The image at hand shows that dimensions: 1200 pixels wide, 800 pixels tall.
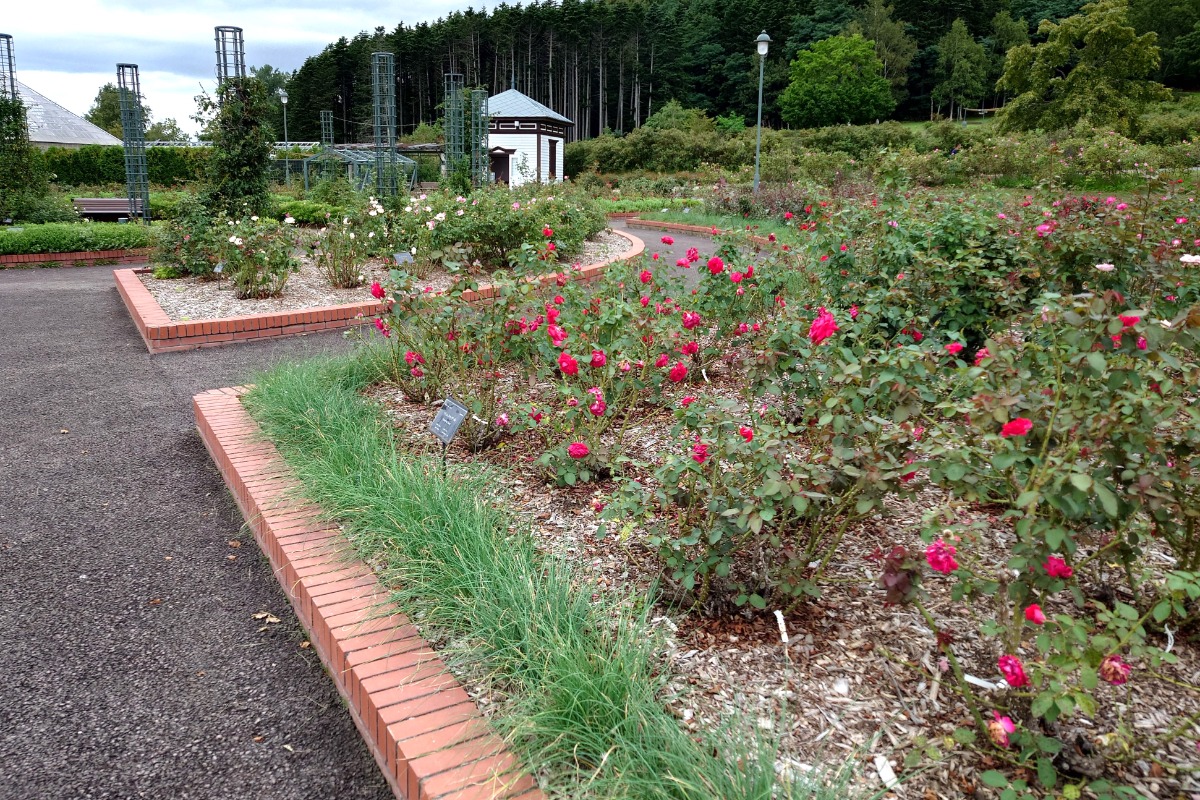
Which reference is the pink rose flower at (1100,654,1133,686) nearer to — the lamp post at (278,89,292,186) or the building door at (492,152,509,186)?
the lamp post at (278,89,292,186)

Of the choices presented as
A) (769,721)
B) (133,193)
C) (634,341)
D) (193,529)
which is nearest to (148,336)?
(193,529)

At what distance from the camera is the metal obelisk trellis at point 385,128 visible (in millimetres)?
11518

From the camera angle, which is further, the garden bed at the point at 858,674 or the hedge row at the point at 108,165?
the hedge row at the point at 108,165

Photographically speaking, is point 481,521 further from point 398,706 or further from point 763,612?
point 763,612

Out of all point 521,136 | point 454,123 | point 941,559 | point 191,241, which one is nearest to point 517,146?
point 521,136

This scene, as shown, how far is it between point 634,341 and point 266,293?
5347 mm

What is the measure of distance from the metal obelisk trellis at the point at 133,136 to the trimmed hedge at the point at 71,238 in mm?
1803

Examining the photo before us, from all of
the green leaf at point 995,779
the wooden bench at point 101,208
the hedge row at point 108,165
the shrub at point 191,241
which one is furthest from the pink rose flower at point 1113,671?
the hedge row at point 108,165

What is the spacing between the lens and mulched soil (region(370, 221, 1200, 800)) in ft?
5.75

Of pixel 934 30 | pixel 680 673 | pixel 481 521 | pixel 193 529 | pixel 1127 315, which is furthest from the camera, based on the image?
pixel 934 30

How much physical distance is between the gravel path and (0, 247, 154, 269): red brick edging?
25.4 feet

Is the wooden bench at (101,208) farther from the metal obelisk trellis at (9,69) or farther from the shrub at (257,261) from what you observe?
the shrub at (257,261)

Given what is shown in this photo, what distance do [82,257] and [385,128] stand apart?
4.61 metres

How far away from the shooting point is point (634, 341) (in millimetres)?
3379
